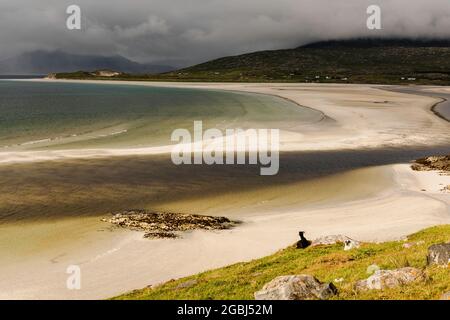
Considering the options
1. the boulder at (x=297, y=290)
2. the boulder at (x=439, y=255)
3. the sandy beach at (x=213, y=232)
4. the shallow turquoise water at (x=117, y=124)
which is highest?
the shallow turquoise water at (x=117, y=124)

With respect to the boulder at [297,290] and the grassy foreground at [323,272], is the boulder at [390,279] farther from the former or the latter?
the boulder at [297,290]

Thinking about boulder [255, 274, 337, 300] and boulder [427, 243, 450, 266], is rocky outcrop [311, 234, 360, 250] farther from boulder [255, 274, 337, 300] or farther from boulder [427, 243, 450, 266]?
boulder [255, 274, 337, 300]

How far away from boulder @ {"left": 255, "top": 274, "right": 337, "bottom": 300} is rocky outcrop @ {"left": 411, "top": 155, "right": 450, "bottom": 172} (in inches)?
1310

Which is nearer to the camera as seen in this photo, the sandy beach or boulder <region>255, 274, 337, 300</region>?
boulder <region>255, 274, 337, 300</region>

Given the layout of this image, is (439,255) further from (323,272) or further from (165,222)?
(165,222)

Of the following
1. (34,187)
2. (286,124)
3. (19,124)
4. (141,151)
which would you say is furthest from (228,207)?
(19,124)

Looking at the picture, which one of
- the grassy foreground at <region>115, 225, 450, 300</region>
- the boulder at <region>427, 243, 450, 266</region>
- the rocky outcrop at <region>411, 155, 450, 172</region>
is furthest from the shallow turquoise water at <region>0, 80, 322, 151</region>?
the boulder at <region>427, 243, 450, 266</region>

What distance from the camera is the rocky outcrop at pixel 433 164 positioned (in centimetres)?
4316

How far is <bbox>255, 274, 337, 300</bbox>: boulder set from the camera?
13.7 meters

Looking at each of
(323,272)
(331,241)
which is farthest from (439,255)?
(331,241)


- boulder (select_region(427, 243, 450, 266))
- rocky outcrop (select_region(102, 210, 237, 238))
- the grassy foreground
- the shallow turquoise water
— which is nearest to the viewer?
the grassy foreground

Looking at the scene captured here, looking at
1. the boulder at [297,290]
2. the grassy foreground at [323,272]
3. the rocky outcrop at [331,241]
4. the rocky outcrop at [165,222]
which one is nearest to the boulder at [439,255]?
the grassy foreground at [323,272]

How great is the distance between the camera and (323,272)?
57.9ft

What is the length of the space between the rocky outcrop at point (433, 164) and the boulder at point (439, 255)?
94.7ft
